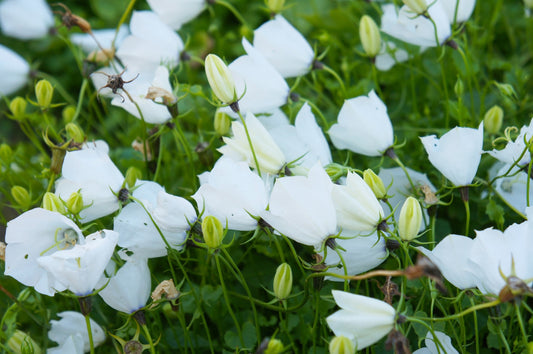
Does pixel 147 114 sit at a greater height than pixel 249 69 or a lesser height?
lesser

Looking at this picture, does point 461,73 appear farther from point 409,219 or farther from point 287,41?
point 409,219

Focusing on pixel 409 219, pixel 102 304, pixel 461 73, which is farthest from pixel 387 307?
pixel 461 73

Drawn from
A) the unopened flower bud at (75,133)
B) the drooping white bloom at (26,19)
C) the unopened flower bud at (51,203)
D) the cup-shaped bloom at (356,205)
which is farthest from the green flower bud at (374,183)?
the drooping white bloom at (26,19)

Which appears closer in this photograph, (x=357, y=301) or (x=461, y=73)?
(x=357, y=301)

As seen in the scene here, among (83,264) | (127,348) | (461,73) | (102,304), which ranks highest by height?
(461,73)

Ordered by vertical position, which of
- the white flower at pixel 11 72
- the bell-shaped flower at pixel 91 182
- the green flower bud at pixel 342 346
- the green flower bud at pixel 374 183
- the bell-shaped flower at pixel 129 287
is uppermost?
the green flower bud at pixel 374 183

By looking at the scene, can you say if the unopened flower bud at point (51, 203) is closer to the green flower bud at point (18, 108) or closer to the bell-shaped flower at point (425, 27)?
the green flower bud at point (18, 108)

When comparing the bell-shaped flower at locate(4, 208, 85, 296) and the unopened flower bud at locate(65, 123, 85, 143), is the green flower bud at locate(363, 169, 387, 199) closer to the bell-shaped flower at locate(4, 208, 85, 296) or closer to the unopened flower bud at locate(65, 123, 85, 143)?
the bell-shaped flower at locate(4, 208, 85, 296)

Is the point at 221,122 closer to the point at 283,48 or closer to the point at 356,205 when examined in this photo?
the point at 283,48
